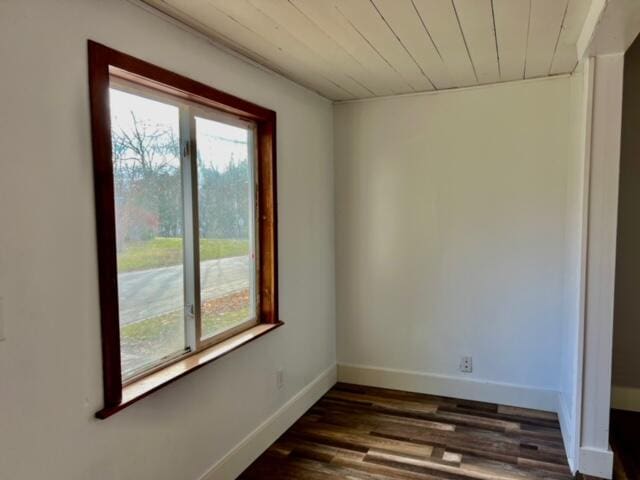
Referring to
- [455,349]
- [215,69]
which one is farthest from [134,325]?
[455,349]

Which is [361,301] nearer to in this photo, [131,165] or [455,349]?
[455,349]

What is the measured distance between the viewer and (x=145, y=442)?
188 centimetres

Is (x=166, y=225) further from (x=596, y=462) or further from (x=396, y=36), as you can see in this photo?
(x=596, y=462)

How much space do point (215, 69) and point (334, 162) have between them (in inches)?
58.8

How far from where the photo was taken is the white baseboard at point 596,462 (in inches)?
90.6

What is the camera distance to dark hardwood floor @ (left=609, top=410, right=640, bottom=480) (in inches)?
95.1

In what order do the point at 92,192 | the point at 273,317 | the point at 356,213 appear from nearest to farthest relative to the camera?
the point at 92,192, the point at 273,317, the point at 356,213

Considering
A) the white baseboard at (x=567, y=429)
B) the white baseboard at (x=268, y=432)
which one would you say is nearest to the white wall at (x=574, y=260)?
the white baseboard at (x=567, y=429)

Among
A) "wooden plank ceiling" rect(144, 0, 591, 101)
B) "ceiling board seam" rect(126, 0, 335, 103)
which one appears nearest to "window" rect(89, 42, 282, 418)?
"ceiling board seam" rect(126, 0, 335, 103)

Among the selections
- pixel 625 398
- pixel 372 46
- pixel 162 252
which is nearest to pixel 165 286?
pixel 162 252

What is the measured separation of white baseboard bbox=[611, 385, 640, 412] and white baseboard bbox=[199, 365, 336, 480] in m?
1.94

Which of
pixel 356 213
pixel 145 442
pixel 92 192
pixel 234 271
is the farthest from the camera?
pixel 356 213

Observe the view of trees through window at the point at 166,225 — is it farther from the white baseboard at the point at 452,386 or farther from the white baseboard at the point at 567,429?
the white baseboard at the point at 567,429

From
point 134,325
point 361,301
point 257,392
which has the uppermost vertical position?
point 134,325
